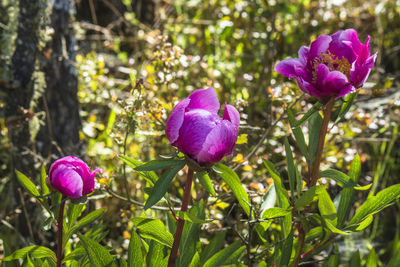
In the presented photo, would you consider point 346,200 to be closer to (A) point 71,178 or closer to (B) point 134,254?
(B) point 134,254

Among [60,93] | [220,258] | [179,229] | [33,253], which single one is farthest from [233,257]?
[60,93]

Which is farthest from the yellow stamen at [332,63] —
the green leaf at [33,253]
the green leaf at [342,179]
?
the green leaf at [33,253]

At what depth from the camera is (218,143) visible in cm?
85

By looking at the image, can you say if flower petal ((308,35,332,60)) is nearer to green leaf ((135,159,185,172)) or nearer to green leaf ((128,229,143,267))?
green leaf ((135,159,185,172))

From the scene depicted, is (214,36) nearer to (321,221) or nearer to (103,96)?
(103,96)

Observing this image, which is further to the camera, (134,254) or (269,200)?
(269,200)

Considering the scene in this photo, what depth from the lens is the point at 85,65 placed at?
2.21 meters

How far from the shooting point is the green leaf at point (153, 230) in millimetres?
937

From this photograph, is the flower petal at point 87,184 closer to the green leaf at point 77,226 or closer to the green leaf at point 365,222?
the green leaf at point 77,226

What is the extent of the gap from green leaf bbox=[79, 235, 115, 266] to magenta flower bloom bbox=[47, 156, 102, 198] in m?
0.11

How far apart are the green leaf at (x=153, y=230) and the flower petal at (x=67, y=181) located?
0.17 metres

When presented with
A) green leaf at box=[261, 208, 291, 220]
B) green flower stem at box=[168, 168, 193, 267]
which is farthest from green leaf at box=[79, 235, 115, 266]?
green leaf at box=[261, 208, 291, 220]

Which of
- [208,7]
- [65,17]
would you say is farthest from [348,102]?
[208,7]

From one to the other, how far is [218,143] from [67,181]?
1.23 feet
